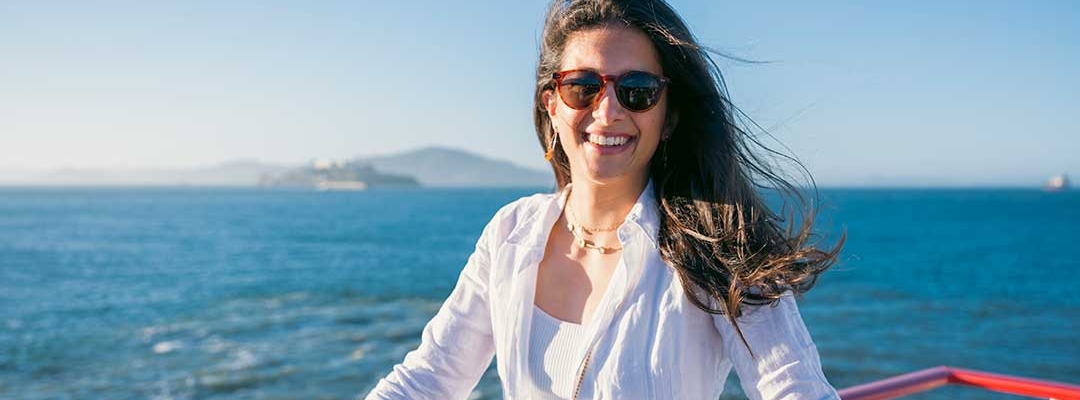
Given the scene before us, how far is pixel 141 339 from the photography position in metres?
18.8

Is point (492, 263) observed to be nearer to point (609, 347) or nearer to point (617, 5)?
point (609, 347)

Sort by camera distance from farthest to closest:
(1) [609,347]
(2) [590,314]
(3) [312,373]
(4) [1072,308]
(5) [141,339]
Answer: (4) [1072,308]
(5) [141,339]
(3) [312,373]
(2) [590,314]
(1) [609,347]

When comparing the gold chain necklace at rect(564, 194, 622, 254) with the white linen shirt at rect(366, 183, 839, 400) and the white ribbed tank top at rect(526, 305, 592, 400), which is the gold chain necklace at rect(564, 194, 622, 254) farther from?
the white ribbed tank top at rect(526, 305, 592, 400)

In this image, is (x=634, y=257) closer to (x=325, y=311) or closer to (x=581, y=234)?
(x=581, y=234)

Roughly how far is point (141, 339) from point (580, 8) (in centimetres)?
1972

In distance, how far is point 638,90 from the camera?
1731 mm

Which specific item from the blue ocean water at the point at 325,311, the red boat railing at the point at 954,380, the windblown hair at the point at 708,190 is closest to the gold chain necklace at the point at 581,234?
the windblown hair at the point at 708,190

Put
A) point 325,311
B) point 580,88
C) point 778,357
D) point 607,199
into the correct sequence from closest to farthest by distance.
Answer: point 778,357
point 580,88
point 607,199
point 325,311

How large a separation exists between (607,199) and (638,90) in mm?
338

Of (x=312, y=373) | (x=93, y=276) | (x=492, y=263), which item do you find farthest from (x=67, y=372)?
(x=93, y=276)

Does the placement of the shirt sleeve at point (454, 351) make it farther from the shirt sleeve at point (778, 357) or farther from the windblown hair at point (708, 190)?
the shirt sleeve at point (778, 357)

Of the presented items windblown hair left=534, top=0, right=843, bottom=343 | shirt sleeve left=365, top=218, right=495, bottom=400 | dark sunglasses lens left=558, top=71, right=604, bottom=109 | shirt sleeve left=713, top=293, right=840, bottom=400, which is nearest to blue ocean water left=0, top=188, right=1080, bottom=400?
windblown hair left=534, top=0, right=843, bottom=343

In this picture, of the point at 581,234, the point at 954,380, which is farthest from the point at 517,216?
the point at 954,380

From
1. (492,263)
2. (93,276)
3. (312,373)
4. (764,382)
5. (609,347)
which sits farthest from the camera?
(93,276)
